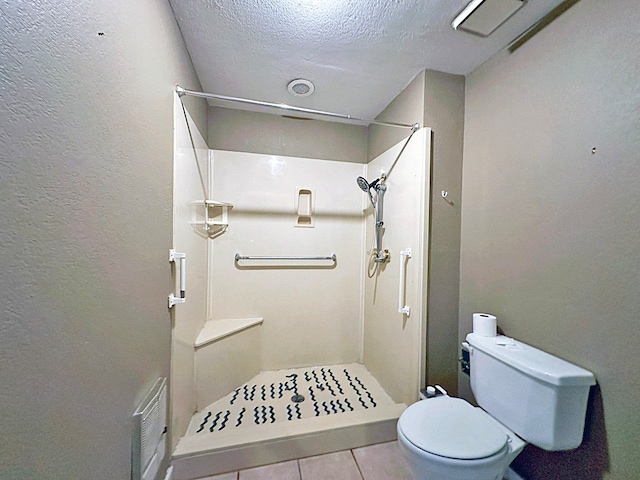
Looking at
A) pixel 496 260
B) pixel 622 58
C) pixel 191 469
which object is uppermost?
pixel 622 58

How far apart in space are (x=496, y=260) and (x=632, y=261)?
0.51 metres

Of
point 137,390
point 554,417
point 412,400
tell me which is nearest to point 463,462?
point 554,417

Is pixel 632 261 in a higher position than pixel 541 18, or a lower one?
lower

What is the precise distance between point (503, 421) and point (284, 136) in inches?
92.5

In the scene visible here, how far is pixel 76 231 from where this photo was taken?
23.8 inches

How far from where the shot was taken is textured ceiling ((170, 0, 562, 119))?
1139 millimetres

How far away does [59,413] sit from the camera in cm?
56

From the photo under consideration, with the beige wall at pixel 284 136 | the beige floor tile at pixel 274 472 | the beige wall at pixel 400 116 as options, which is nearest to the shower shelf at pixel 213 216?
the beige wall at pixel 284 136

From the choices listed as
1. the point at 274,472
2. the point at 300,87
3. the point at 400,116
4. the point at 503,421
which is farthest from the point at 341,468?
the point at 300,87

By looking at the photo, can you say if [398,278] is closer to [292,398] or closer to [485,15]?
[292,398]

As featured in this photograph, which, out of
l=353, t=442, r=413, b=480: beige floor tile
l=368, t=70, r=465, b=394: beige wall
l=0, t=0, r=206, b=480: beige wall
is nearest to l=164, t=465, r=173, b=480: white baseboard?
l=0, t=0, r=206, b=480: beige wall

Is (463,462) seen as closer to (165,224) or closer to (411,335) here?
(411,335)

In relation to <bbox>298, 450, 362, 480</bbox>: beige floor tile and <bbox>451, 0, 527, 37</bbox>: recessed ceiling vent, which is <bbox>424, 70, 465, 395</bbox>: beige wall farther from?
<bbox>298, 450, 362, 480</bbox>: beige floor tile

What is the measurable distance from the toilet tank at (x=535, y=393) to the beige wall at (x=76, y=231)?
4.95ft
